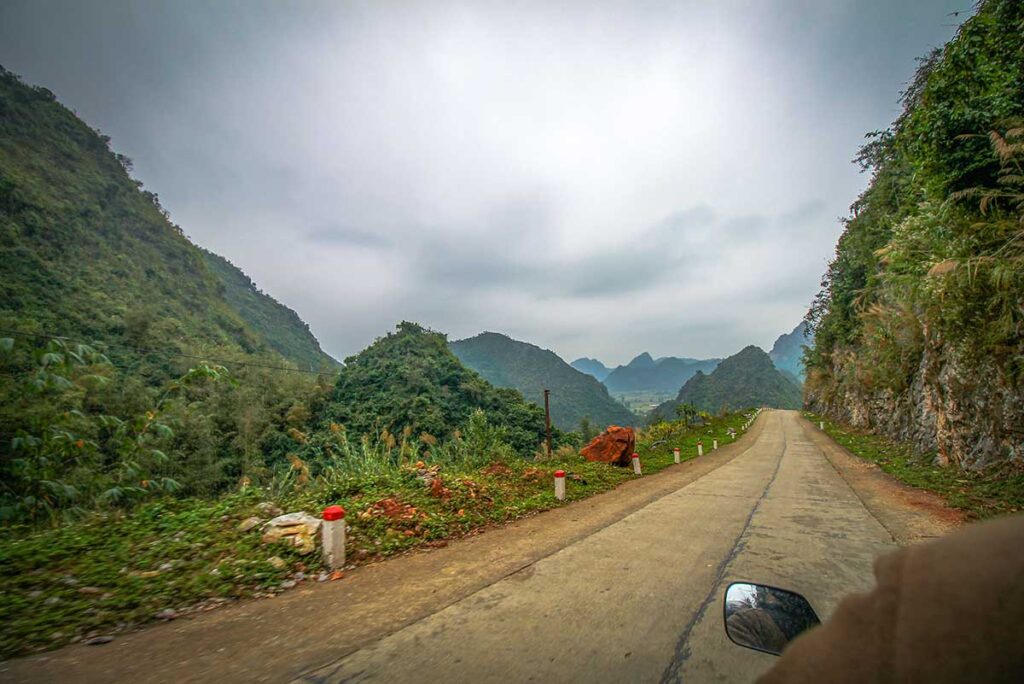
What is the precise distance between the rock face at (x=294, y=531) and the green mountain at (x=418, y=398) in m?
24.8

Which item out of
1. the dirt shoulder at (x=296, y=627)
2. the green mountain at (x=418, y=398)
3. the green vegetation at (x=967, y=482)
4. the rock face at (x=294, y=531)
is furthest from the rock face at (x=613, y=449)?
the green mountain at (x=418, y=398)

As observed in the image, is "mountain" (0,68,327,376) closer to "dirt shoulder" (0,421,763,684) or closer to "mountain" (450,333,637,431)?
"dirt shoulder" (0,421,763,684)

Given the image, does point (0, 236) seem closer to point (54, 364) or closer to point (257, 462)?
point (257, 462)

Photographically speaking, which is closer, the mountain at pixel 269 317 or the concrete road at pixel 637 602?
the concrete road at pixel 637 602

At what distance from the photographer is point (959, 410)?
10.6 metres

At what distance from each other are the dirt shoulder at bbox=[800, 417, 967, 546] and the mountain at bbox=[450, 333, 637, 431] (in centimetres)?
9093

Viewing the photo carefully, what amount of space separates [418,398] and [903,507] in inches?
1249

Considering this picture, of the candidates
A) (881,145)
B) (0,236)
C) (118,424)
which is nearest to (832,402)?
(881,145)

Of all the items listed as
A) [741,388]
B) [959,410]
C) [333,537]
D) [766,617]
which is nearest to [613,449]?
[959,410]

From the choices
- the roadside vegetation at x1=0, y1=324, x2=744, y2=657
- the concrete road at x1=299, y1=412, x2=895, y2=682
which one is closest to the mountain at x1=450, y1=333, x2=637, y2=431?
the roadside vegetation at x1=0, y1=324, x2=744, y2=657

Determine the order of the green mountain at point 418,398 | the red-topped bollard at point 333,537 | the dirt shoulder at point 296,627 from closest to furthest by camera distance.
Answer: the dirt shoulder at point 296,627
the red-topped bollard at point 333,537
the green mountain at point 418,398

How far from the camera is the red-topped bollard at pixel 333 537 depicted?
194 inches

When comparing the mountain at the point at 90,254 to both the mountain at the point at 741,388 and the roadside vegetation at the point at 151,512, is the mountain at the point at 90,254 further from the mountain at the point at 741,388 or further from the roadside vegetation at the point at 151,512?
the mountain at the point at 741,388

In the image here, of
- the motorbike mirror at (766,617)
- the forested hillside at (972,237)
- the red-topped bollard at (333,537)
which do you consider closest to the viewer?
the motorbike mirror at (766,617)
